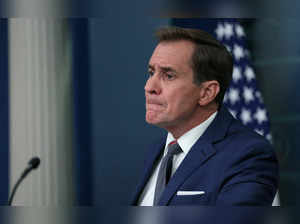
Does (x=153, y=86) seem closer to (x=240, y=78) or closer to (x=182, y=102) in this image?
(x=182, y=102)

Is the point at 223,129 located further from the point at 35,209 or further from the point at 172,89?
the point at 35,209

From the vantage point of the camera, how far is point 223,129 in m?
0.55

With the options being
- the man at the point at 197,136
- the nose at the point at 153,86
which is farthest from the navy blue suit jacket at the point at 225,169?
the nose at the point at 153,86

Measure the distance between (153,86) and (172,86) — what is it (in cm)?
8

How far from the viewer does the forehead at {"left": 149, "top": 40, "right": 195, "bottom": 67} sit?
441 millimetres

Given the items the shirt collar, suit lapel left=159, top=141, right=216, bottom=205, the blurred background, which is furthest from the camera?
the shirt collar

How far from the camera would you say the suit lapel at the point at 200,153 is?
1.42 feet

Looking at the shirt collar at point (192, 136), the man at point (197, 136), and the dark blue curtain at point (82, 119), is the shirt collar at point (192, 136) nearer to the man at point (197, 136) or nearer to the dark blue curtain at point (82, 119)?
the man at point (197, 136)

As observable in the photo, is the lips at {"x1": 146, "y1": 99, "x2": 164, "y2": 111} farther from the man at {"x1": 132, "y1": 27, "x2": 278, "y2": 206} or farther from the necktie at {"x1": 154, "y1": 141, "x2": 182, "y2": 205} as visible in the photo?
the necktie at {"x1": 154, "y1": 141, "x2": 182, "y2": 205}

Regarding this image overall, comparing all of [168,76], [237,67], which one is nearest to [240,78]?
[237,67]

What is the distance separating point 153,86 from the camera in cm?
38

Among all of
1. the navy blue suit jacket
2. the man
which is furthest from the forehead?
the navy blue suit jacket

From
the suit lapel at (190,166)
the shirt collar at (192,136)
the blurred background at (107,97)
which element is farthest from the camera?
the shirt collar at (192,136)

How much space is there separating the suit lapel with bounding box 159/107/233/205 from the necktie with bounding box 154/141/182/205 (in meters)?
0.02
